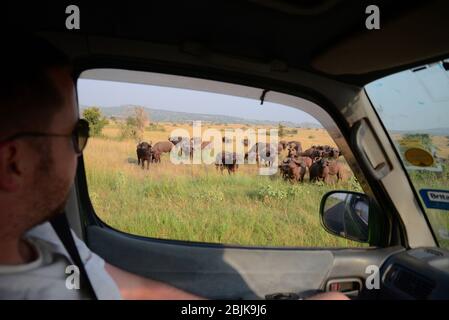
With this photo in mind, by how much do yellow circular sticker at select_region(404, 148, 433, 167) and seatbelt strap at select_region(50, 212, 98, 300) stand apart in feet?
5.37

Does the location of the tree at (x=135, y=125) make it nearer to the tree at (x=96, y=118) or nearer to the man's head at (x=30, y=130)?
the tree at (x=96, y=118)

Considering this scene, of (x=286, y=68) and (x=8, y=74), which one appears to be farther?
(x=286, y=68)

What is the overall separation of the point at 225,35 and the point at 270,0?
34cm

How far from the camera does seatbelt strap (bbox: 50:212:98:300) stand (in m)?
1.24

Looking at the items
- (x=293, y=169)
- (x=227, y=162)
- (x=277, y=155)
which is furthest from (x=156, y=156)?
(x=293, y=169)

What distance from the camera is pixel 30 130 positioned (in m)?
1.07

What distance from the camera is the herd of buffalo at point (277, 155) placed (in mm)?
3260

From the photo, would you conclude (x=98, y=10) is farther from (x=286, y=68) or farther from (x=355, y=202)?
(x=355, y=202)

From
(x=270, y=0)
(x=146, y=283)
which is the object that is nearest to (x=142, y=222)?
(x=146, y=283)

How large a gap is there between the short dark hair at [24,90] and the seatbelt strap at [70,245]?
14.8 inches

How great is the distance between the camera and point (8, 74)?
1.06 m

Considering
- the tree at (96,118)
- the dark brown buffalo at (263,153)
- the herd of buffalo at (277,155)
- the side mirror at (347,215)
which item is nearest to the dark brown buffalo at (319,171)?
the herd of buffalo at (277,155)

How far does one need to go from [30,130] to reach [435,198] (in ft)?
5.99

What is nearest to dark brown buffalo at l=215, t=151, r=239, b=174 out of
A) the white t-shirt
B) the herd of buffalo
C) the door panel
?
the herd of buffalo
